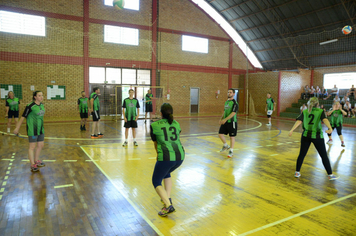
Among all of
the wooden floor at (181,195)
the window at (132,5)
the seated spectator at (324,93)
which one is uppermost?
the window at (132,5)

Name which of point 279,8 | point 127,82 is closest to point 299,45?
point 279,8

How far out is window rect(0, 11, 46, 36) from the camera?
635 inches

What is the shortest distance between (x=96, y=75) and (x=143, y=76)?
151 inches

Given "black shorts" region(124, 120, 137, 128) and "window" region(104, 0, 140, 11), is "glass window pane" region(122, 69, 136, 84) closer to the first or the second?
"window" region(104, 0, 140, 11)

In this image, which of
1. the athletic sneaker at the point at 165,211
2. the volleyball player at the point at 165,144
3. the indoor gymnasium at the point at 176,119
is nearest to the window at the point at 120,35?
the indoor gymnasium at the point at 176,119

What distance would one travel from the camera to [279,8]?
71.2 ft

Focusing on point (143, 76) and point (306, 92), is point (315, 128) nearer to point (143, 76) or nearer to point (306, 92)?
point (143, 76)

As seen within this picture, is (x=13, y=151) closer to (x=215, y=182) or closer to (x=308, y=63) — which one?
(x=215, y=182)

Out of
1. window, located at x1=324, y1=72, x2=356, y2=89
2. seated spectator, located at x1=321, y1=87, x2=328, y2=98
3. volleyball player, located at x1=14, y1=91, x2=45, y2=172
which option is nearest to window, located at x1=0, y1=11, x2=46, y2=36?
volleyball player, located at x1=14, y1=91, x2=45, y2=172

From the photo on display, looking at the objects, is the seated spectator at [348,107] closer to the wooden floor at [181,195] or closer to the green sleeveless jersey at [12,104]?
the wooden floor at [181,195]

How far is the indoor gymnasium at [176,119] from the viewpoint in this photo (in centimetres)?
375

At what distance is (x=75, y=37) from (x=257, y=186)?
1749 cm

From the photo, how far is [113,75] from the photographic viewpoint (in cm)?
1988

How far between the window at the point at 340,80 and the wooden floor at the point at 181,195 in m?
17.6
